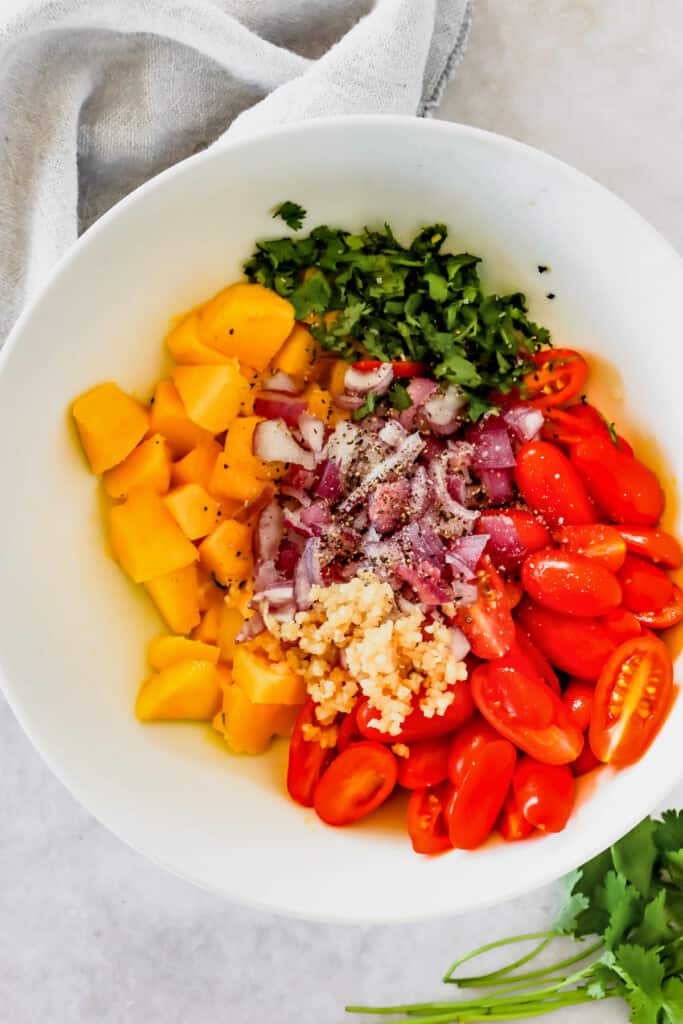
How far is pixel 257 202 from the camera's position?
57.7 inches

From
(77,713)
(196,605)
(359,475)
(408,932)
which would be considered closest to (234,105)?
(359,475)

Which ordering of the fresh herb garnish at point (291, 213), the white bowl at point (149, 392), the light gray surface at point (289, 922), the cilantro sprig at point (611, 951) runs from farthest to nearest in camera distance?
the light gray surface at point (289, 922) < the cilantro sprig at point (611, 951) < the fresh herb garnish at point (291, 213) < the white bowl at point (149, 392)

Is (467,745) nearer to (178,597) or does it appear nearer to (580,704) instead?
(580,704)

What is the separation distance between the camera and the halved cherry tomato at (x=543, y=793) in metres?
1.42

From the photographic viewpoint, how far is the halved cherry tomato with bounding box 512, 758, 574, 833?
4.67ft

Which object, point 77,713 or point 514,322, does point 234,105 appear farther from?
point 77,713

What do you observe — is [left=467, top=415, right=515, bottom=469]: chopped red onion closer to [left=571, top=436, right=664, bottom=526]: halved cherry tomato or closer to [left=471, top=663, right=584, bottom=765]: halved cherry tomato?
[left=571, top=436, right=664, bottom=526]: halved cherry tomato

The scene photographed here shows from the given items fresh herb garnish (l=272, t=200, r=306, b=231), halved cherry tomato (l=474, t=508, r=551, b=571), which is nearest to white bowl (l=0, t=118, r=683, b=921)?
fresh herb garnish (l=272, t=200, r=306, b=231)

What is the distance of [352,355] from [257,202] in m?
0.26

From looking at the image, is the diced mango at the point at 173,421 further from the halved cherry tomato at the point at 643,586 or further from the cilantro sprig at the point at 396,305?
the halved cherry tomato at the point at 643,586

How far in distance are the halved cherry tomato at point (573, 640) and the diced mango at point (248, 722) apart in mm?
389

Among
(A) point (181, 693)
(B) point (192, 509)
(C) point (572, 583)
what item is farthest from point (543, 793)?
(B) point (192, 509)

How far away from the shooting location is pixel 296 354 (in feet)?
4.94

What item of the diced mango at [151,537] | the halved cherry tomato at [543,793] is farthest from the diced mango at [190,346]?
the halved cherry tomato at [543,793]
